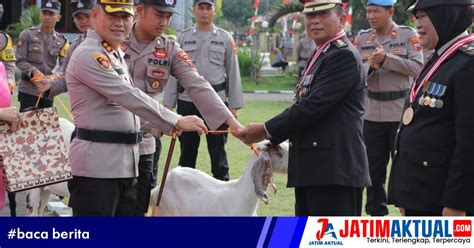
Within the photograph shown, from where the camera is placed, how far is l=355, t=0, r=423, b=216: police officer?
8328 mm

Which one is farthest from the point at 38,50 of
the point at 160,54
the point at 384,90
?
the point at 160,54

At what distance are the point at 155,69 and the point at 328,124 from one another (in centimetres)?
159

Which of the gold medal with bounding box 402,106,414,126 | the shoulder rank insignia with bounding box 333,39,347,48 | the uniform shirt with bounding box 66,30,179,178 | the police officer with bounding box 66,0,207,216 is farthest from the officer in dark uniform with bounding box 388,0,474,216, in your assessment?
the uniform shirt with bounding box 66,30,179,178

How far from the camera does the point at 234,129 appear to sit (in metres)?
5.80

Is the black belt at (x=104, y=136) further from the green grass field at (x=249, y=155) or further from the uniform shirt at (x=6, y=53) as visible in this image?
the uniform shirt at (x=6, y=53)

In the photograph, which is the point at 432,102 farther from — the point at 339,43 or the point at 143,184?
the point at 143,184

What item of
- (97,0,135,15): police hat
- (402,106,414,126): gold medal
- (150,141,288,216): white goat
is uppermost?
(97,0,135,15): police hat

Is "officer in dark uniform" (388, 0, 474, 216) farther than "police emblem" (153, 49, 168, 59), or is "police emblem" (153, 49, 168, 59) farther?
"police emblem" (153, 49, 168, 59)

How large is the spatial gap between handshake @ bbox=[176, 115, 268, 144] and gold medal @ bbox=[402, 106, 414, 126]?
39.6 inches

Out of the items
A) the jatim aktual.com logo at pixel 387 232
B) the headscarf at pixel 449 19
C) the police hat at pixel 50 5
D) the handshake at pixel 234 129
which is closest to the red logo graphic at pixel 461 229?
the jatim aktual.com logo at pixel 387 232

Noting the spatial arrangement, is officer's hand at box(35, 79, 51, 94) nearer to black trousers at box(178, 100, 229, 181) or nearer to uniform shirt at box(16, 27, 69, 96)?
black trousers at box(178, 100, 229, 181)

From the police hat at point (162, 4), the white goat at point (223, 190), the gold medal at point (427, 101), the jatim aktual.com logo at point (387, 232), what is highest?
the police hat at point (162, 4)

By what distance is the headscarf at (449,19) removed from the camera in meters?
4.43

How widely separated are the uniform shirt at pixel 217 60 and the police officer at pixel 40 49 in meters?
1.54
